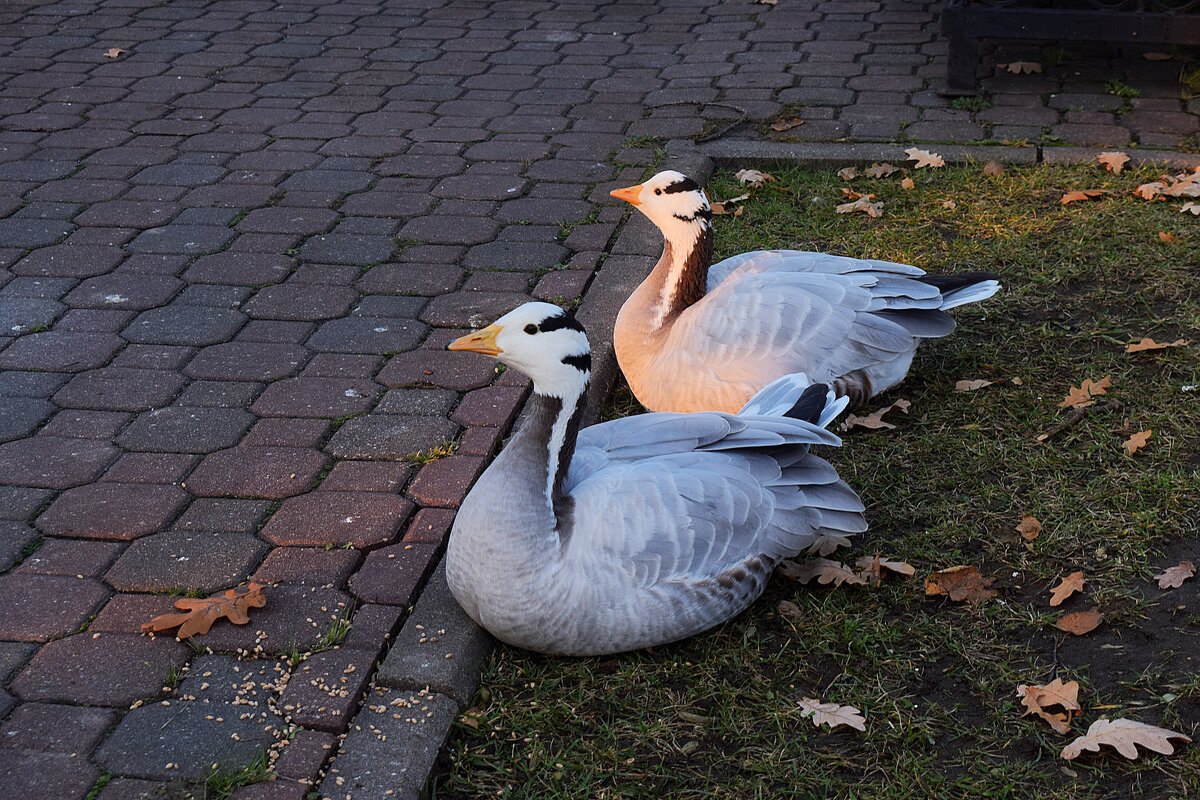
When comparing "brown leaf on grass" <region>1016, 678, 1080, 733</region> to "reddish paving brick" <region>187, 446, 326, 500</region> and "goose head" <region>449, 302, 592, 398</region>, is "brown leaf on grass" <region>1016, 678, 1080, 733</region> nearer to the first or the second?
"goose head" <region>449, 302, 592, 398</region>

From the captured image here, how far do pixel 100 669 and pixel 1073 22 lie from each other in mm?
6284

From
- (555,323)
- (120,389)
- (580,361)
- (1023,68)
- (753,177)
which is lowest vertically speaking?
(1023,68)

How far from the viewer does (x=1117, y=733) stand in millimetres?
2990

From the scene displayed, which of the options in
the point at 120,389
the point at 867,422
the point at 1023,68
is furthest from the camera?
the point at 1023,68

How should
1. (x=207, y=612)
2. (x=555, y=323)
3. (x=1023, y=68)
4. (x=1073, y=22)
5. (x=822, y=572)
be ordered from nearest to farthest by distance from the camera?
(x=555, y=323)
(x=207, y=612)
(x=822, y=572)
(x=1073, y=22)
(x=1023, y=68)

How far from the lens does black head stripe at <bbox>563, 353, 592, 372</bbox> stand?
3.25 m

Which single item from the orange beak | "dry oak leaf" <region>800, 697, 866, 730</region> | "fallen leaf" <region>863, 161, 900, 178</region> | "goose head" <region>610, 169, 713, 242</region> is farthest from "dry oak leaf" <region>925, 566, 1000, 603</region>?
"fallen leaf" <region>863, 161, 900, 178</region>

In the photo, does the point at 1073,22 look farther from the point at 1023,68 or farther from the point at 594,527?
the point at 594,527

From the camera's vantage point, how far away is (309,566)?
3.60 m

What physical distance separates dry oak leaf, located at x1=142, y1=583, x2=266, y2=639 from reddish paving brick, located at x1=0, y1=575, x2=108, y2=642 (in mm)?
227

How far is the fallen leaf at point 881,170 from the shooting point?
21.6ft

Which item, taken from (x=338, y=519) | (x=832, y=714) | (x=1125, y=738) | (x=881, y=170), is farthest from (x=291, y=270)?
(x=1125, y=738)

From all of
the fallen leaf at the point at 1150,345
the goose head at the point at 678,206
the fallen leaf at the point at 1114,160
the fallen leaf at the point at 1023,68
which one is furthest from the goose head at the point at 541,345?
the fallen leaf at the point at 1023,68

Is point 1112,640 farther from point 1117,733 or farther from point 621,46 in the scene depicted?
point 621,46
